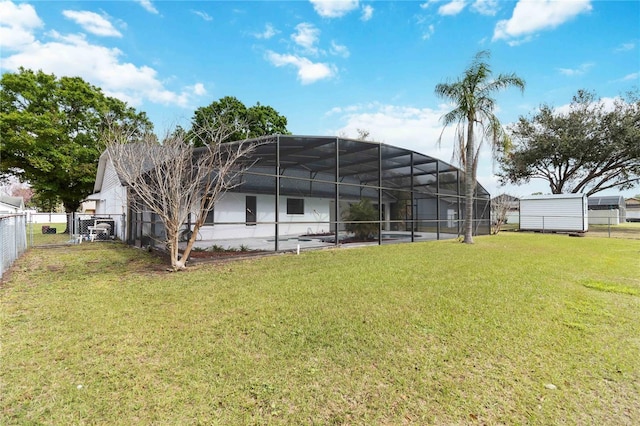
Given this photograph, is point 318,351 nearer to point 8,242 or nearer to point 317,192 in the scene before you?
point 8,242

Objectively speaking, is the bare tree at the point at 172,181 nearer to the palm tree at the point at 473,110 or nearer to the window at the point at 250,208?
the window at the point at 250,208

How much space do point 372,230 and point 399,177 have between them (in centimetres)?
357

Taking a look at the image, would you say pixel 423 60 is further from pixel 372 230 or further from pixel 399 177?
pixel 372 230

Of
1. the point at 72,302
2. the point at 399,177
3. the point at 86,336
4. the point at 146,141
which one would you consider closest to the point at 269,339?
the point at 86,336

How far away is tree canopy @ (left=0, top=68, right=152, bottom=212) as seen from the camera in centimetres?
1588

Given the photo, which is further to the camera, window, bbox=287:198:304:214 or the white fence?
window, bbox=287:198:304:214

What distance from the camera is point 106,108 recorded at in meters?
19.4

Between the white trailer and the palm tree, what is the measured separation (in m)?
12.5

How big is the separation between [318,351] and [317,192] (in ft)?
47.0

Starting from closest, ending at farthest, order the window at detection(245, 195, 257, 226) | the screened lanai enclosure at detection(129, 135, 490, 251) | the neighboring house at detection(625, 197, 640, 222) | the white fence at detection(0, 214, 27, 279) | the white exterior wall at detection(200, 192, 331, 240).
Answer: the white fence at detection(0, 214, 27, 279), the screened lanai enclosure at detection(129, 135, 490, 251), the white exterior wall at detection(200, 192, 331, 240), the window at detection(245, 195, 257, 226), the neighboring house at detection(625, 197, 640, 222)

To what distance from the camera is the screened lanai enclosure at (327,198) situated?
10.9m

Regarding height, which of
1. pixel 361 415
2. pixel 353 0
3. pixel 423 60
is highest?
pixel 353 0

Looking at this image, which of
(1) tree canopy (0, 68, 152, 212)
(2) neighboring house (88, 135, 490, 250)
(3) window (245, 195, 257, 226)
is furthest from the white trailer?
(1) tree canopy (0, 68, 152, 212)

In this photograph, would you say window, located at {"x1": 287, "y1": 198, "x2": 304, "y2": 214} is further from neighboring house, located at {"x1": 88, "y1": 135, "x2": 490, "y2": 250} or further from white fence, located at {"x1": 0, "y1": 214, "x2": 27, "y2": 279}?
white fence, located at {"x1": 0, "y1": 214, "x2": 27, "y2": 279}
